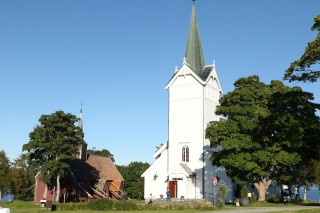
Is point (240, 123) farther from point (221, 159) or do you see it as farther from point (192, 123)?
point (192, 123)

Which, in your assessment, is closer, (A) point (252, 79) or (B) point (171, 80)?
(A) point (252, 79)

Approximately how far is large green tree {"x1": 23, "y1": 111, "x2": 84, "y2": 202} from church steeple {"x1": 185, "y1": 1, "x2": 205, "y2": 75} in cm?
1706

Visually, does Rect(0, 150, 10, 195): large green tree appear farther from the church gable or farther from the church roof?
the church roof

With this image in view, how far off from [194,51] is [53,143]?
22.1 metres

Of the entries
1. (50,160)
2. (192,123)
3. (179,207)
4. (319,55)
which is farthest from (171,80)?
(319,55)

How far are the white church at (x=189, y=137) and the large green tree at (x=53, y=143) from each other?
1140cm

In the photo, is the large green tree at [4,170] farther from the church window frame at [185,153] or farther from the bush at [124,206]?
the bush at [124,206]

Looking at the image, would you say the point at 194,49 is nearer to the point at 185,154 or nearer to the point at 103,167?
the point at 185,154

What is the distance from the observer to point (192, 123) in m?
51.3

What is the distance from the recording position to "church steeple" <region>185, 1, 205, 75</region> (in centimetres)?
A: 5459

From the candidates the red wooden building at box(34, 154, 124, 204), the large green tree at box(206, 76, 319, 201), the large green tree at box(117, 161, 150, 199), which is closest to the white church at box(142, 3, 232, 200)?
the large green tree at box(206, 76, 319, 201)

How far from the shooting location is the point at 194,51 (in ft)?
182

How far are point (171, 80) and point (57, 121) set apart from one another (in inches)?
606

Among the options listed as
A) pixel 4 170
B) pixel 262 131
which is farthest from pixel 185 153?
pixel 4 170
